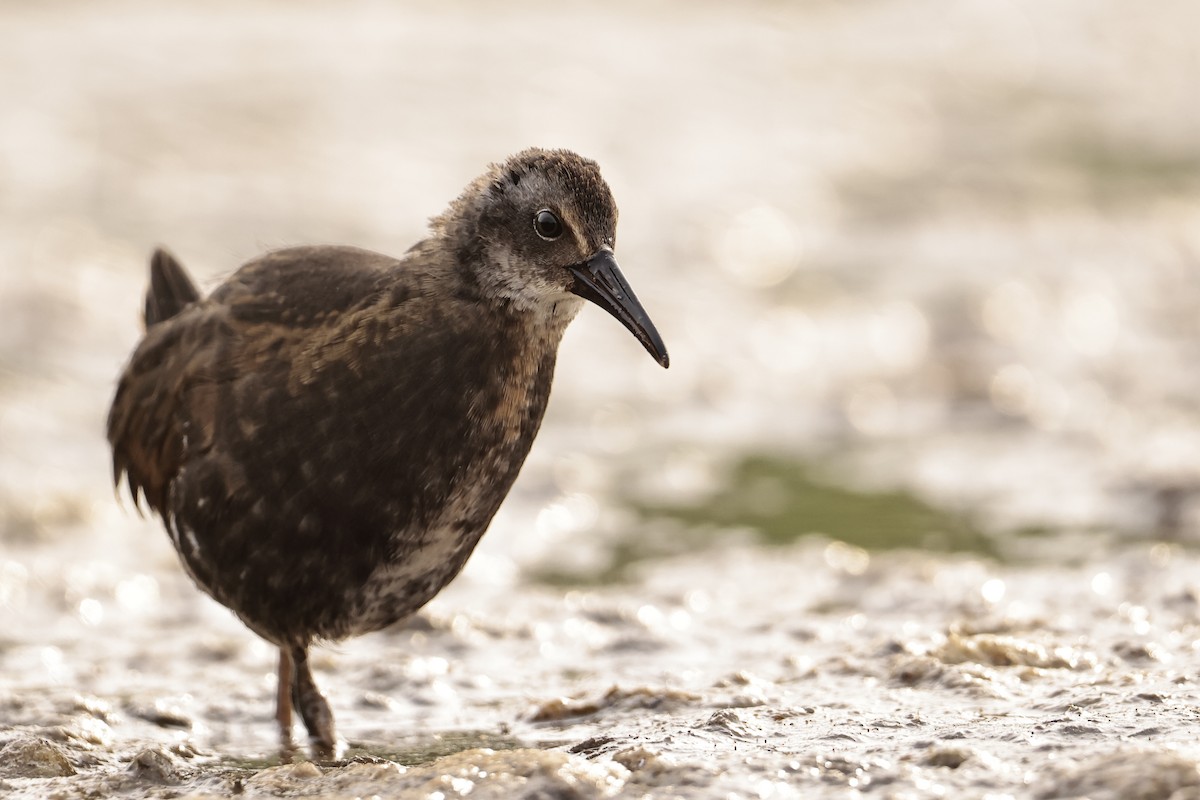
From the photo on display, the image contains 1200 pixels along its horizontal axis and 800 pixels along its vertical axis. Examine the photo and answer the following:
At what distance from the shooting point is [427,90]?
15.6 meters

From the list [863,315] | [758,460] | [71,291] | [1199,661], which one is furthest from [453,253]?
[863,315]

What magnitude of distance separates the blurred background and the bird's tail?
1635 mm

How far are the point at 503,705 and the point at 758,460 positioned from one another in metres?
4.02

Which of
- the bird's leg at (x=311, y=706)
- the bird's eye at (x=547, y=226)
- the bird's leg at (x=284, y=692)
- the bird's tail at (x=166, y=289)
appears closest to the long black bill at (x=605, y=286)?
the bird's eye at (x=547, y=226)

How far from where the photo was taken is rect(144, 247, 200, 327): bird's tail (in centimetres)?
634

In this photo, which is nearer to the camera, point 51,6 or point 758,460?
point 758,460

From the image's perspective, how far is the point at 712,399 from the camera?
35.6 feet

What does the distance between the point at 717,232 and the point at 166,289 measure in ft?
25.8

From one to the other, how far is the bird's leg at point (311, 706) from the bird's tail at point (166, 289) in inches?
57.6

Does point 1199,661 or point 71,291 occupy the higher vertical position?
point 71,291

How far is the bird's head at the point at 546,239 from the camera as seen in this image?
198 inches

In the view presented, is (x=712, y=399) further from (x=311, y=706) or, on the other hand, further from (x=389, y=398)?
(x=389, y=398)

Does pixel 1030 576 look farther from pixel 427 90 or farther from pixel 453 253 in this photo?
pixel 427 90

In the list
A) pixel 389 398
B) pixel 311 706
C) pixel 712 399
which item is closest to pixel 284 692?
pixel 311 706
